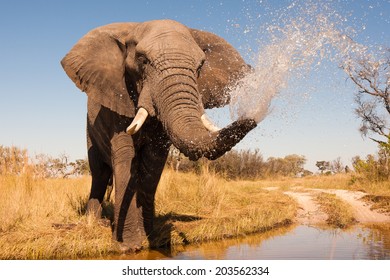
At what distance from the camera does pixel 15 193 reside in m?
8.61

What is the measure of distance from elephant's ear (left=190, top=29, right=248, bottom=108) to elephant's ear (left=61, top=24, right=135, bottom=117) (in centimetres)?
100

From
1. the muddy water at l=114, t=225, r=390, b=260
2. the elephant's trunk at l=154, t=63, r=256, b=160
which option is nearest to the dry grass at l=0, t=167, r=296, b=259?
the muddy water at l=114, t=225, r=390, b=260

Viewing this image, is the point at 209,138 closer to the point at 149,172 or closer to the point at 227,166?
the point at 149,172

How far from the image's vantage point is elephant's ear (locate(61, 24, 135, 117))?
588cm

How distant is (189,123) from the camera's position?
4625mm

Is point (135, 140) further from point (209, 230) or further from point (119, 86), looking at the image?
point (209, 230)

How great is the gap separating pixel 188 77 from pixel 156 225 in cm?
309

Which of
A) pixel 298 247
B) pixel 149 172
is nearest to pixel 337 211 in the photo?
pixel 298 247

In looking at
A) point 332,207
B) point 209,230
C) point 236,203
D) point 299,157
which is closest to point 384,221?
point 332,207

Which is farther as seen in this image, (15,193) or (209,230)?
(15,193)

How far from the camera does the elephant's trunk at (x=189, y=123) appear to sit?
4090mm

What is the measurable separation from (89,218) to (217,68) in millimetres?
2679

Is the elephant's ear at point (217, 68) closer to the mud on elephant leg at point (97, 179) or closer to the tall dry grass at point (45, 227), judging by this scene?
the tall dry grass at point (45, 227)

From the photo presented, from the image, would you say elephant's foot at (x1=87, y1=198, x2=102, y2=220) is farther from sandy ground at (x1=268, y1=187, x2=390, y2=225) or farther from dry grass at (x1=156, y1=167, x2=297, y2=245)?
sandy ground at (x1=268, y1=187, x2=390, y2=225)
